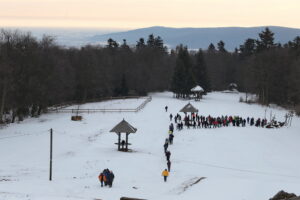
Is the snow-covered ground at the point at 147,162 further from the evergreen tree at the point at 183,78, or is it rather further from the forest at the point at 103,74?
the evergreen tree at the point at 183,78

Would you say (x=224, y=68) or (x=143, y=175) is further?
(x=224, y=68)

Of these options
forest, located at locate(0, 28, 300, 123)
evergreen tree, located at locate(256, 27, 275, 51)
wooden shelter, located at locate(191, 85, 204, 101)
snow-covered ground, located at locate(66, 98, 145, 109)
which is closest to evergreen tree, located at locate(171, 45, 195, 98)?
forest, located at locate(0, 28, 300, 123)

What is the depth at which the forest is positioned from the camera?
5231cm

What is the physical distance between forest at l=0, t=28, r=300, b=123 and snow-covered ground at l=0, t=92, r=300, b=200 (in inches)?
240

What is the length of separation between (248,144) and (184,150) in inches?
230

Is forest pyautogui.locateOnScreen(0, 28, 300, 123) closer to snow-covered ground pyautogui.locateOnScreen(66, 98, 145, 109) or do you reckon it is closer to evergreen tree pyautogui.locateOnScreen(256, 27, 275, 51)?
evergreen tree pyautogui.locateOnScreen(256, 27, 275, 51)

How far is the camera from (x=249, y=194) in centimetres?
2103

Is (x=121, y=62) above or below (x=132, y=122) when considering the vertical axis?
above

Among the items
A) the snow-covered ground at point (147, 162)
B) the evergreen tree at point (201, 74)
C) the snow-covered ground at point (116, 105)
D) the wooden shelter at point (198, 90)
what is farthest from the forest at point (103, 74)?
the snow-covered ground at point (147, 162)

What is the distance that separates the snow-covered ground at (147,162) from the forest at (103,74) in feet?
20.0

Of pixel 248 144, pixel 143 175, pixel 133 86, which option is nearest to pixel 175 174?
pixel 143 175

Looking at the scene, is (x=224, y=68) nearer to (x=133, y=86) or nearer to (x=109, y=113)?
(x=133, y=86)

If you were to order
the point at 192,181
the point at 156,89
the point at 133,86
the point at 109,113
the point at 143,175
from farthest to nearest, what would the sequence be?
the point at 156,89 < the point at 133,86 < the point at 109,113 < the point at 143,175 < the point at 192,181

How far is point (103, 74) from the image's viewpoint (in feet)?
255
